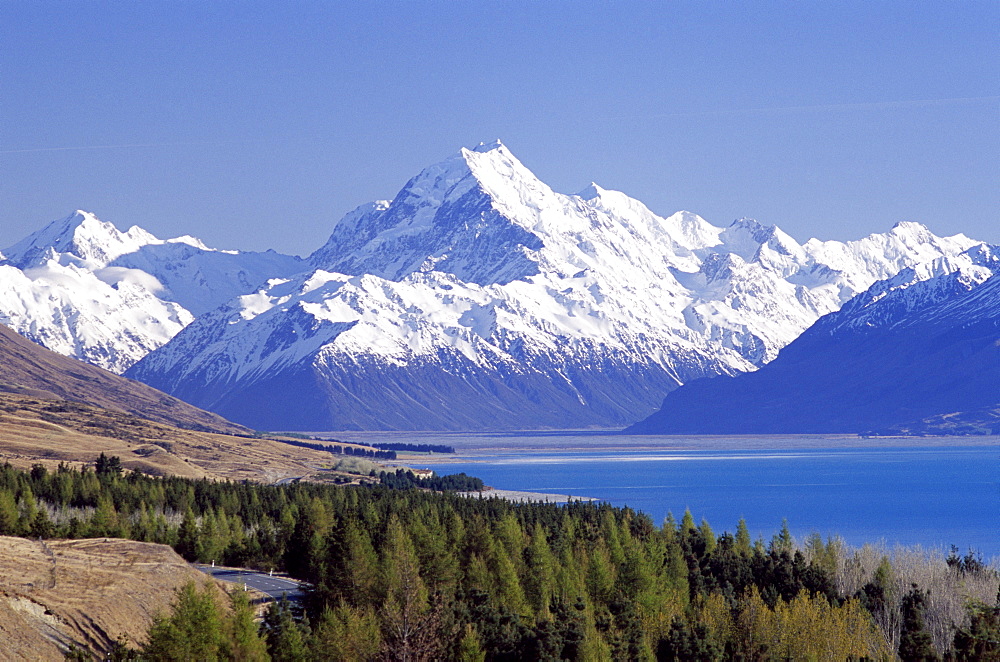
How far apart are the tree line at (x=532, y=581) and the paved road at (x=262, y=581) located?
2167 millimetres

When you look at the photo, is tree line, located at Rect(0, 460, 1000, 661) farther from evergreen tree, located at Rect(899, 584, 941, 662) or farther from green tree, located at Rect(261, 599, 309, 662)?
evergreen tree, located at Rect(899, 584, 941, 662)

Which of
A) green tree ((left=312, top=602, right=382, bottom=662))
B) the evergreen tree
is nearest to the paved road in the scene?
green tree ((left=312, top=602, right=382, bottom=662))

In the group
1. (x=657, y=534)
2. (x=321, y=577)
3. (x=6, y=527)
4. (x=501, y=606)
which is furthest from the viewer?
(x=657, y=534)

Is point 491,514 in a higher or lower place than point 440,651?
higher

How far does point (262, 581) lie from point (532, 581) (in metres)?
24.5

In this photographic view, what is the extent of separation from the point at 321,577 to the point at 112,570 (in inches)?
668

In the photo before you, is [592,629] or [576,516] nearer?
[592,629]

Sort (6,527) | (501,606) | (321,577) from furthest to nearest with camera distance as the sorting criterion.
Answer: (6,527) < (321,577) < (501,606)

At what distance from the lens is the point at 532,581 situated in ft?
374

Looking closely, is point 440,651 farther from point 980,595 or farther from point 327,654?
point 980,595

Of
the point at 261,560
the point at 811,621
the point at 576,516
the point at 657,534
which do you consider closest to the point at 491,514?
the point at 576,516

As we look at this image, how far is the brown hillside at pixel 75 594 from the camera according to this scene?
268 ft

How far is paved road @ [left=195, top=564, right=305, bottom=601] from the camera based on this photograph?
367ft

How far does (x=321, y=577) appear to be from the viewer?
110750 millimetres
